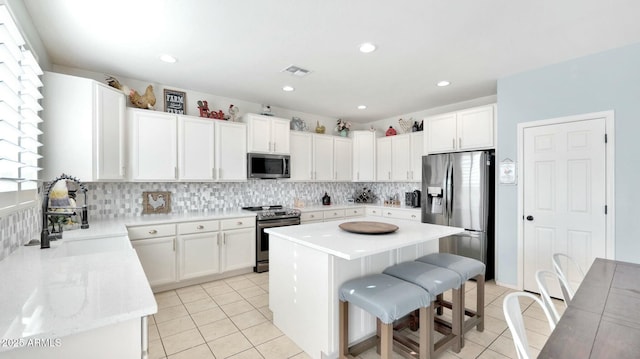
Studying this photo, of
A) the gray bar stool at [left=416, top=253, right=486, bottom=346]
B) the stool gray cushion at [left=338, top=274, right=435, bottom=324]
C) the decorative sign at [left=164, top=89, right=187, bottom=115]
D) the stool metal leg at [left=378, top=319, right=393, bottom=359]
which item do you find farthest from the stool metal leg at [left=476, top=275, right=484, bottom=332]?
the decorative sign at [left=164, top=89, right=187, bottom=115]

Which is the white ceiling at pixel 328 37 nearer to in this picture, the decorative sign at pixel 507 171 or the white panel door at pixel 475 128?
the white panel door at pixel 475 128

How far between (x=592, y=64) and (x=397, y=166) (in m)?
2.76

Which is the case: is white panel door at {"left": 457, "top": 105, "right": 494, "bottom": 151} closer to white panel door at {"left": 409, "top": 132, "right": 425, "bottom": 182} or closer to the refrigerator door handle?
the refrigerator door handle

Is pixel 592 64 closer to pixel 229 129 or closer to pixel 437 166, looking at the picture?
pixel 437 166

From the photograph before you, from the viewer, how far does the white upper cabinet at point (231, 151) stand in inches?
156

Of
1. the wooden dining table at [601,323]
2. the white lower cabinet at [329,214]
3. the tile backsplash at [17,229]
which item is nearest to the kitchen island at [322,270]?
the wooden dining table at [601,323]

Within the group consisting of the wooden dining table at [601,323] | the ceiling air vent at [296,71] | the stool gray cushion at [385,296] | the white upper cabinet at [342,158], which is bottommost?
the stool gray cushion at [385,296]

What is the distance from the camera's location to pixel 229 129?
13.3ft

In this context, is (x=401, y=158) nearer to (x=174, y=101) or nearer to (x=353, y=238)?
(x=353, y=238)

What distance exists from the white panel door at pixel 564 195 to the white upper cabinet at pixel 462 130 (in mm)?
491

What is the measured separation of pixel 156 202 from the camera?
12.3 ft

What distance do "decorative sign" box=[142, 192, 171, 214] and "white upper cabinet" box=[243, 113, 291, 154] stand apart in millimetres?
1286

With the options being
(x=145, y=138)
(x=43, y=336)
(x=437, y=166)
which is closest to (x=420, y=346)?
(x=43, y=336)

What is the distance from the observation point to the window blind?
139cm
